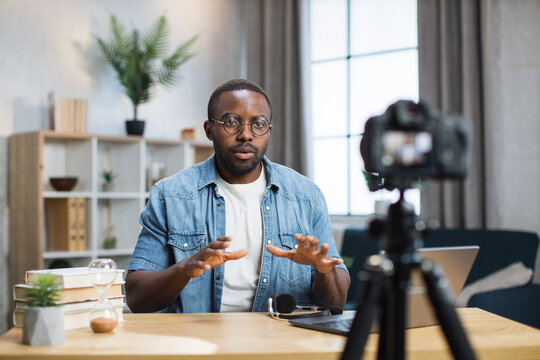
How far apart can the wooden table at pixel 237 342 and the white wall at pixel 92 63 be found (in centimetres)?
279

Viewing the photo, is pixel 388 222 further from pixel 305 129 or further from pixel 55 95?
pixel 305 129

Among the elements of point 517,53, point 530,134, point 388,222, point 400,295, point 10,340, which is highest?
point 517,53

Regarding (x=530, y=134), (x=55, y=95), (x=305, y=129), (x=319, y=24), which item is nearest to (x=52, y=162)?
(x=55, y=95)

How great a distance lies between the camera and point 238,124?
1.99 m

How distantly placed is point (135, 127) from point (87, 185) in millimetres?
561

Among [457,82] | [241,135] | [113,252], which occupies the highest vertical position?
[457,82]

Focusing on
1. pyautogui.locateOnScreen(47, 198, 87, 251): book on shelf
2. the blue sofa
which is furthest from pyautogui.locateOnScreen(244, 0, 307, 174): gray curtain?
pyautogui.locateOnScreen(47, 198, 87, 251): book on shelf

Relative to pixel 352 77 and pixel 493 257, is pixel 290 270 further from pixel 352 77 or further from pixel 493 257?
pixel 352 77

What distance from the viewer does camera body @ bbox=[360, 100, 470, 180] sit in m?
0.99

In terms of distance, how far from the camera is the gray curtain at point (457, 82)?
3.97 m

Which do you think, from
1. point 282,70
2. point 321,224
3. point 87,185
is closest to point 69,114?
point 87,185

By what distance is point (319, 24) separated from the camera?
16.5ft

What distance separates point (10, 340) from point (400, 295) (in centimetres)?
94

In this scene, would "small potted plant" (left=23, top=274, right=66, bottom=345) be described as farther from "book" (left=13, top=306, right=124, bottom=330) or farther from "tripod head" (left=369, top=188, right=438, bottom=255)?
"tripod head" (left=369, top=188, right=438, bottom=255)
